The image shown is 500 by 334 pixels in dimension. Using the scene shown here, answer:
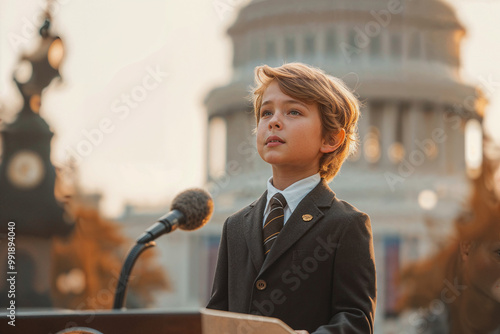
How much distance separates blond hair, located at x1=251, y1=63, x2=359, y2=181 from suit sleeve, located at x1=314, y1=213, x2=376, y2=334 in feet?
0.83

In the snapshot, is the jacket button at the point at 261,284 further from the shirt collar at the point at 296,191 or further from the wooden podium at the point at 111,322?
the wooden podium at the point at 111,322

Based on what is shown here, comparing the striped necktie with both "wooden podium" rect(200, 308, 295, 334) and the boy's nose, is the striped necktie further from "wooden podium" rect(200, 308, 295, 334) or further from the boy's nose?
"wooden podium" rect(200, 308, 295, 334)

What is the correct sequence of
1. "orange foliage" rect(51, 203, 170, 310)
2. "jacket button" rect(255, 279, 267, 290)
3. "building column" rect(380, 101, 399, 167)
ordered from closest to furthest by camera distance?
"jacket button" rect(255, 279, 267, 290) < "orange foliage" rect(51, 203, 170, 310) < "building column" rect(380, 101, 399, 167)

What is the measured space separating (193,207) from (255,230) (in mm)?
467

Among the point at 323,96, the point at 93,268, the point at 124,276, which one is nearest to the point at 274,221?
the point at 323,96

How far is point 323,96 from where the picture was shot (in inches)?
81.5

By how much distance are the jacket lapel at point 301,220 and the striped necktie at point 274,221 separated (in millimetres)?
39

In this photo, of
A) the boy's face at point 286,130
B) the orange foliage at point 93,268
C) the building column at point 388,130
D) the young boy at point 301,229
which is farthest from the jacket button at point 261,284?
the building column at point 388,130

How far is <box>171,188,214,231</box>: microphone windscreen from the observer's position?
2518 millimetres

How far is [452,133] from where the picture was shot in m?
44.1

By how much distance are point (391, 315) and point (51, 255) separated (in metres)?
22.5

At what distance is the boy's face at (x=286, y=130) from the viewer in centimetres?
205

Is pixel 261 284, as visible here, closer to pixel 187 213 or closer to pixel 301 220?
pixel 301 220

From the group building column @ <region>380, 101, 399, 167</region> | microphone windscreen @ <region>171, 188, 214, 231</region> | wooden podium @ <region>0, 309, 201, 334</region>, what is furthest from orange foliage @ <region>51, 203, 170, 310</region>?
wooden podium @ <region>0, 309, 201, 334</region>
